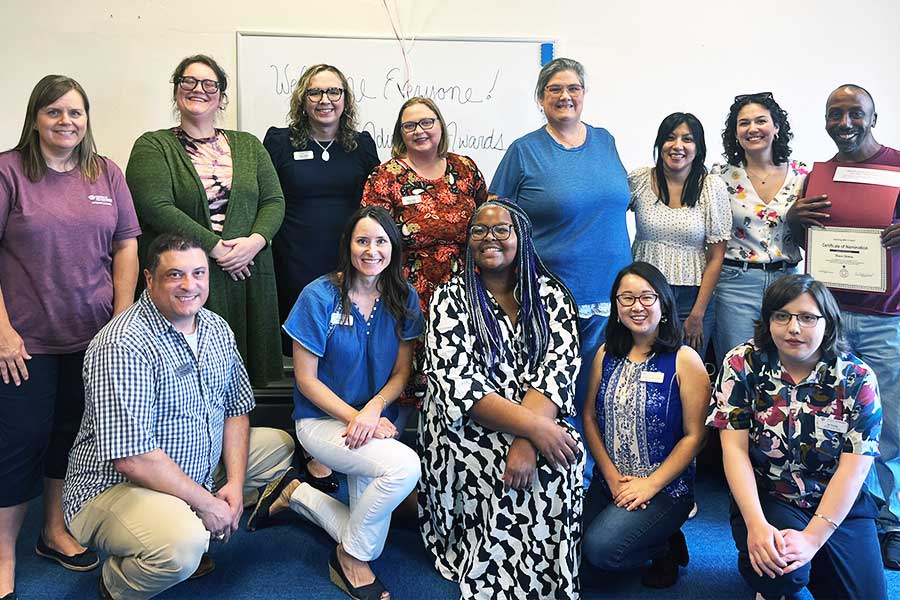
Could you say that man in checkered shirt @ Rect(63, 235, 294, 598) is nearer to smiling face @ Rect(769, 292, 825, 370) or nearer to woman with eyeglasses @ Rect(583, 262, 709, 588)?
woman with eyeglasses @ Rect(583, 262, 709, 588)

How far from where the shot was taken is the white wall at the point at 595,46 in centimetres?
325

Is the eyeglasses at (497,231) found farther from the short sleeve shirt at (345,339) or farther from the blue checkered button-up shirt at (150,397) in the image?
the blue checkered button-up shirt at (150,397)

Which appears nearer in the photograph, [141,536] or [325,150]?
[141,536]

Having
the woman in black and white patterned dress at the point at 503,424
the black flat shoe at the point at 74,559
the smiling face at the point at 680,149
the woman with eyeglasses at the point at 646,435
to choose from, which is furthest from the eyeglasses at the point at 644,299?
the black flat shoe at the point at 74,559

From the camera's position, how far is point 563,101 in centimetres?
257

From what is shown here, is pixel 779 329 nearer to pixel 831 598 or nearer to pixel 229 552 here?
pixel 831 598

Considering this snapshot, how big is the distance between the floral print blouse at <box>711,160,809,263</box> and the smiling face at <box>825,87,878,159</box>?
0.21 m

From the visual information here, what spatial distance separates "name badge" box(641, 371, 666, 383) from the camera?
2172 millimetres

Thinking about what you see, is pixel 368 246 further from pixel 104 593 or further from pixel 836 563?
pixel 836 563

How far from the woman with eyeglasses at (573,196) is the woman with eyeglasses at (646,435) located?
31 cm

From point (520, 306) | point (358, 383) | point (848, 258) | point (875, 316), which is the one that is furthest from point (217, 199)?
point (875, 316)

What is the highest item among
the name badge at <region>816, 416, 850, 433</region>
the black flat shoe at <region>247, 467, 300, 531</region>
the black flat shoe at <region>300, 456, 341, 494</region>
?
the name badge at <region>816, 416, 850, 433</region>

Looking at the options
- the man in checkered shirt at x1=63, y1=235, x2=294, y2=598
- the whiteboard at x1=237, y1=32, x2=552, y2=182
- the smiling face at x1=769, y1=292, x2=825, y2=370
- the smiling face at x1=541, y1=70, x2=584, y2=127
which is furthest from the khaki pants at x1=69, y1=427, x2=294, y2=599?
the whiteboard at x1=237, y1=32, x2=552, y2=182

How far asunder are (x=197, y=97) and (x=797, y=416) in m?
2.33
